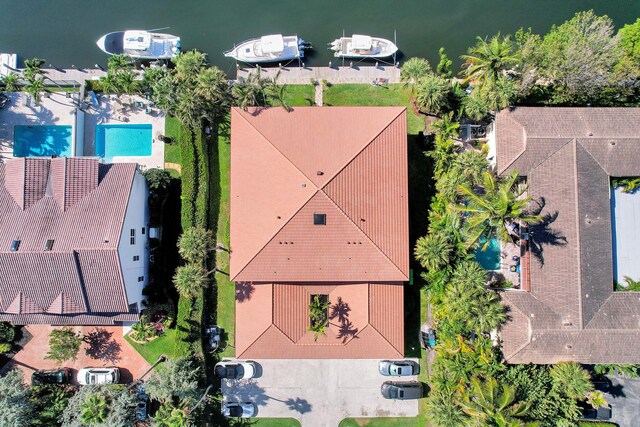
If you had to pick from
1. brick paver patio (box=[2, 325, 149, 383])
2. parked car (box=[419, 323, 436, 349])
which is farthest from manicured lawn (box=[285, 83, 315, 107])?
brick paver patio (box=[2, 325, 149, 383])

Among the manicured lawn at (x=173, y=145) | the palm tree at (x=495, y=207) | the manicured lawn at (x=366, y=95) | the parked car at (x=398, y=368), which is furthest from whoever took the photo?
the manicured lawn at (x=366, y=95)

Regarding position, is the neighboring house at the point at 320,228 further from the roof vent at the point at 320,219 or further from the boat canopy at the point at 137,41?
the boat canopy at the point at 137,41

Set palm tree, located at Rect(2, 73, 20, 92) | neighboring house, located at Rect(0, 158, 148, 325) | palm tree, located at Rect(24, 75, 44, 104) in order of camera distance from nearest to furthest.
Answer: neighboring house, located at Rect(0, 158, 148, 325)
palm tree, located at Rect(24, 75, 44, 104)
palm tree, located at Rect(2, 73, 20, 92)

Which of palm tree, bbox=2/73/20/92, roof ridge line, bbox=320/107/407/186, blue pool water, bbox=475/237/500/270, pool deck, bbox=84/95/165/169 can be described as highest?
palm tree, bbox=2/73/20/92

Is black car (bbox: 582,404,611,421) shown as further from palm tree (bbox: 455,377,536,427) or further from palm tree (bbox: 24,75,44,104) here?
palm tree (bbox: 24,75,44,104)

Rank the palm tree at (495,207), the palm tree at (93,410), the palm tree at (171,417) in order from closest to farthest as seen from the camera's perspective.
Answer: the palm tree at (495,207) < the palm tree at (93,410) < the palm tree at (171,417)

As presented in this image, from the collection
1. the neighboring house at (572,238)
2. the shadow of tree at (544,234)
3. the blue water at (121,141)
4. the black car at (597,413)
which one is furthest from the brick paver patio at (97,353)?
the black car at (597,413)

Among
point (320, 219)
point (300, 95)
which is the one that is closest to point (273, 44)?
point (300, 95)
